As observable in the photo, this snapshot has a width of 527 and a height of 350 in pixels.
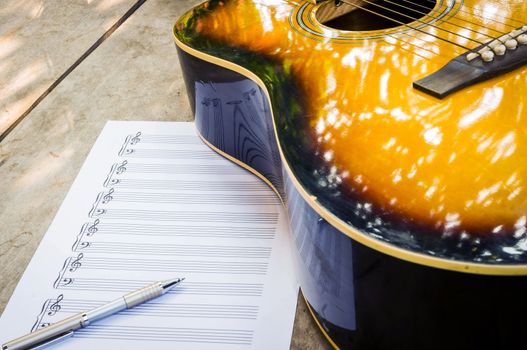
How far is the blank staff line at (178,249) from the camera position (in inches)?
34.7

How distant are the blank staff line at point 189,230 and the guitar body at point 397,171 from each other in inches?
3.5

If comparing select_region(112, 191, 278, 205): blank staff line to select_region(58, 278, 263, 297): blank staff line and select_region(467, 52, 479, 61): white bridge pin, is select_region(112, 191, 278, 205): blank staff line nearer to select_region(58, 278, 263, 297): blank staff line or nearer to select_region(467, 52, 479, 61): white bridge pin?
select_region(58, 278, 263, 297): blank staff line

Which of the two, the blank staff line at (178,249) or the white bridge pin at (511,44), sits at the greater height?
the white bridge pin at (511,44)

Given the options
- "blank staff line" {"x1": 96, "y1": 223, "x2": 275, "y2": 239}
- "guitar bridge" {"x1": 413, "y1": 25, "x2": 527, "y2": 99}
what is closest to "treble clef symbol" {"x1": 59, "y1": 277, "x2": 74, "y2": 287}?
"blank staff line" {"x1": 96, "y1": 223, "x2": 275, "y2": 239}

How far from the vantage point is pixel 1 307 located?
2.83ft

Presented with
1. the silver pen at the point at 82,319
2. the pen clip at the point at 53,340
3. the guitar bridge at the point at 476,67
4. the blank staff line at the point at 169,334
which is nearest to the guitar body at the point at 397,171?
the guitar bridge at the point at 476,67

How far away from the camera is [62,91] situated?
4.25 feet

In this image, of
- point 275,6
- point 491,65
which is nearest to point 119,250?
point 275,6

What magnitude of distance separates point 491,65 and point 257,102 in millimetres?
350

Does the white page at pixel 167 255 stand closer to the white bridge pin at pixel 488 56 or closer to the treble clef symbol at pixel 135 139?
the treble clef symbol at pixel 135 139

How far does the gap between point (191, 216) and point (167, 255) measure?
0.30 ft

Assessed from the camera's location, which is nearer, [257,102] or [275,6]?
[257,102]

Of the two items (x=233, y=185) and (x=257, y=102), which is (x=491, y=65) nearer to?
(x=257, y=102)

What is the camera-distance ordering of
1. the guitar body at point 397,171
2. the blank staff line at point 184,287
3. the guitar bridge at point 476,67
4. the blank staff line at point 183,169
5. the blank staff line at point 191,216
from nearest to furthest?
1. the guitar body at point 397,171
2. the guitar bridge at point 476,67
3. the blank staff line at point 184,287
4. the blank staff line at point 191,216
5. the blank staff line at point 183,169
